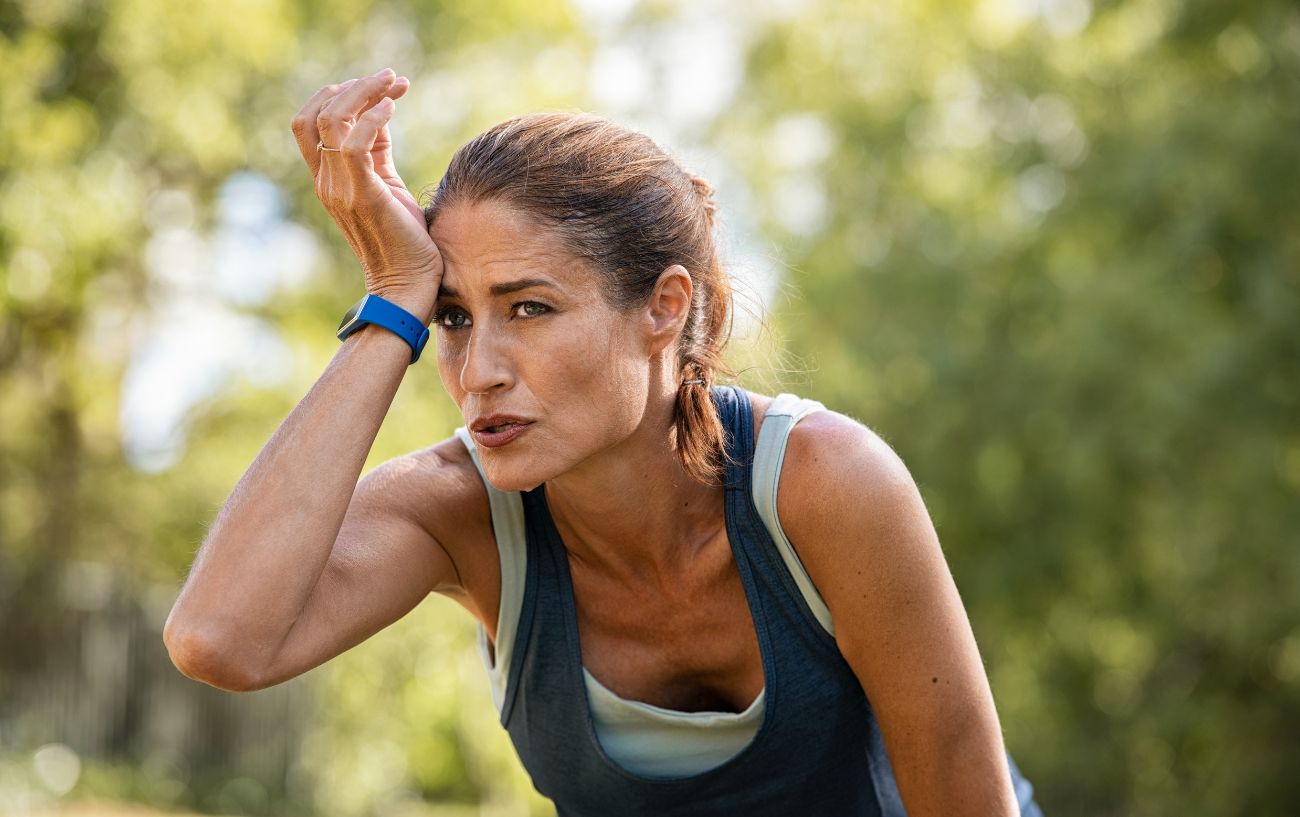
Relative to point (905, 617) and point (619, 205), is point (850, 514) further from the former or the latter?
point (619, 205)

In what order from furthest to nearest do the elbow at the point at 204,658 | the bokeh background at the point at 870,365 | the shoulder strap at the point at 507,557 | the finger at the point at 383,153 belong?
the bokeh background at the point at 870,365, the shoulder strap at the point at 507,557, the finger at the point at 383,153, the elbow at the point at 204,658

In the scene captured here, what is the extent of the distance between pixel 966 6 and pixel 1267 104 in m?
8.88

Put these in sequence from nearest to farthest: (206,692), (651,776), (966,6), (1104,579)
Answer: (651,776) < (1104,579) < (206,692) < (966,6)

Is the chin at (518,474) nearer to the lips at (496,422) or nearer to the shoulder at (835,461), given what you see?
the lips at (496,422)

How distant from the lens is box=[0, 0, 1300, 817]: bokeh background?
10.9m

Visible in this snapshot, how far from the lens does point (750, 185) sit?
67.2 feet

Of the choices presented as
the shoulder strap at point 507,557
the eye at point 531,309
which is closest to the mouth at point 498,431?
the eye at point 531,309

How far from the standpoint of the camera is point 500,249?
2.67 m

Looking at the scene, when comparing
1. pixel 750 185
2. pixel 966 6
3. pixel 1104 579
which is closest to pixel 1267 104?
pixel 1104 579

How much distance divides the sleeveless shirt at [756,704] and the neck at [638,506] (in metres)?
0.07

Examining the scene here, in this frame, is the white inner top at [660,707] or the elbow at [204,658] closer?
the elbow at [204,658]

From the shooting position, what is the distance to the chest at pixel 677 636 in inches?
117

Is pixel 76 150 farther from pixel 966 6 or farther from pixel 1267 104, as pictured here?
pixel 966 6

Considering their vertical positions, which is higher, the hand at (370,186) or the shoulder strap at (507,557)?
the hand at (370,186)
